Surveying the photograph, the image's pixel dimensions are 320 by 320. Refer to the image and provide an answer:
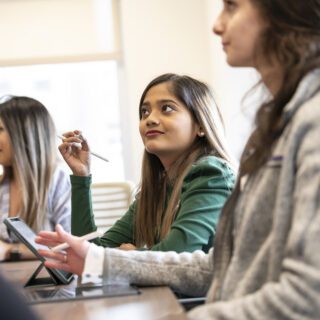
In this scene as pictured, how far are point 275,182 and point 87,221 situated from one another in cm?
94

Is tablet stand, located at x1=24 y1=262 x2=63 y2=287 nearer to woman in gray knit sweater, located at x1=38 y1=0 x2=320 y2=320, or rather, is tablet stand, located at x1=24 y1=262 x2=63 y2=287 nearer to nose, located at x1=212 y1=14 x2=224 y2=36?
woman in gray knit sweater, located at x1=38 y1=0 x2=320 y2=320

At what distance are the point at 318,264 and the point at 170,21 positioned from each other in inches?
121

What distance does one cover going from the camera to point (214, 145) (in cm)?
160

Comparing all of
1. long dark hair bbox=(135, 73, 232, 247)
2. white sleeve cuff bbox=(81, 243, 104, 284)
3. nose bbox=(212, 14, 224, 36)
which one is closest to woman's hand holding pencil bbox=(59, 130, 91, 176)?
long dark hair bbox=(135, 73, 232, 247)

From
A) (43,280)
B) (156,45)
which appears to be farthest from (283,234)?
(156,45)

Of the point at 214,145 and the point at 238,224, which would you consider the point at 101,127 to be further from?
the point at 238,224

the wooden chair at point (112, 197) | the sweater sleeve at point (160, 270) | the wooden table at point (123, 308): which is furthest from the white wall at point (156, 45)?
the wooden table at point (123, 308)

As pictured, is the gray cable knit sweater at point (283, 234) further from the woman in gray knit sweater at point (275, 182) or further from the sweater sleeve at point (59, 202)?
the sweater sleeve at point (59, 202)

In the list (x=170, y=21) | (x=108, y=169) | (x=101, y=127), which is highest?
(x=170, y=21)

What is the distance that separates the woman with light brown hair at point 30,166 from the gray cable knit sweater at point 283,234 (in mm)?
1312

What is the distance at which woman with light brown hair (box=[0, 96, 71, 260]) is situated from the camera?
6.91 ft

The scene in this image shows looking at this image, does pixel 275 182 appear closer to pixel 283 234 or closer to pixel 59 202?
pixel 283 234

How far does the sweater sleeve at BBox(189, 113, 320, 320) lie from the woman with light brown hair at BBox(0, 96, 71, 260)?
1.43 metres

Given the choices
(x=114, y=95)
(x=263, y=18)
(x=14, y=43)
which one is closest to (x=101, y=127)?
(x=114, y=95)
